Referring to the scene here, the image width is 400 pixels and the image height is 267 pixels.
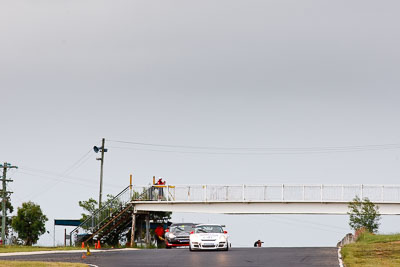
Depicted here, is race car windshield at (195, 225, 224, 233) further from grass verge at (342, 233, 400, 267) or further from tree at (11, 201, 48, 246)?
tree at (11, 201, 48, 246)

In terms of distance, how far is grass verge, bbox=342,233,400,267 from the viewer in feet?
86.6

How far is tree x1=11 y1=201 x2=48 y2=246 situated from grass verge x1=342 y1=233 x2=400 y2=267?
191 ft

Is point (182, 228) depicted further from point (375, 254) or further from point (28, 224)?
point (28, 224)

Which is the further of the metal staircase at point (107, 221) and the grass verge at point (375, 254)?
the metal staircase at point (107, 221)

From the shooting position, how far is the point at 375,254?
3088cm

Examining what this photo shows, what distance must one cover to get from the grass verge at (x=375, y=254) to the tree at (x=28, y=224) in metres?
58.2

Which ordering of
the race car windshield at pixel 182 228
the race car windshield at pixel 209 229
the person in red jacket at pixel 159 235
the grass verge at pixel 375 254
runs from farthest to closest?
1. the person in red jacket at pixel 159 235
2. the race car windshield at pixel 182 228
3. the race car windshield at pixel 209 229
4. the grass verge at pixel 375 254

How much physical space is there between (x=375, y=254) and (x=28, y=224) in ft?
220

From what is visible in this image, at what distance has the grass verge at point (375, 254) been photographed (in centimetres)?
2641

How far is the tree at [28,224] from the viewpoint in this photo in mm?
91750

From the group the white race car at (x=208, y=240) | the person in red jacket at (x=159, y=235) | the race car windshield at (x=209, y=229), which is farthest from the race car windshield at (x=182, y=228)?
the person in red jacket at (x=159, y=235)

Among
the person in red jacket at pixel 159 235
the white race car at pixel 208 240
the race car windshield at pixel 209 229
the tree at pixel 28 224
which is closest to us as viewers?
the white race car at pixel 208 240

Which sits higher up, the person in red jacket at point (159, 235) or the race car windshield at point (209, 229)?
the race car windshield at point (209, 229)

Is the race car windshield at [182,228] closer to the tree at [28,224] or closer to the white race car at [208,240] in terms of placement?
the white race car at [208,240]
